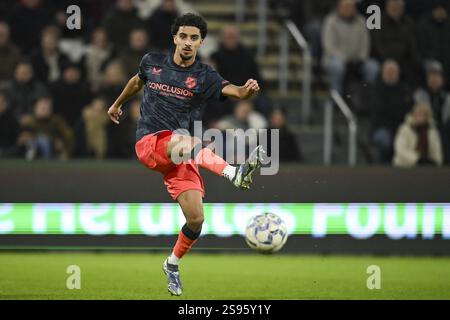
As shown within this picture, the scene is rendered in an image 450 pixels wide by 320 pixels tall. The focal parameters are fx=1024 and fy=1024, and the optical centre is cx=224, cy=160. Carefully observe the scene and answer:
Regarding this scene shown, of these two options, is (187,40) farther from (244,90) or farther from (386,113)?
(386,113)

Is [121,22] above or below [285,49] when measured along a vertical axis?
above

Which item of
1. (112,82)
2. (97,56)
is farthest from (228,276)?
(97,56)

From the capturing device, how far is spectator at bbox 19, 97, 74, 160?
13.7 metres

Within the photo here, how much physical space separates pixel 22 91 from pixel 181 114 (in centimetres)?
549

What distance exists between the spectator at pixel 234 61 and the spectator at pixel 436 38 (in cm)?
277

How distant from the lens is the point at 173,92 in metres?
8.98

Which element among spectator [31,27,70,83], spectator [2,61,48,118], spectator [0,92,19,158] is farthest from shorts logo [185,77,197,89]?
spectator [31,27,70,83]

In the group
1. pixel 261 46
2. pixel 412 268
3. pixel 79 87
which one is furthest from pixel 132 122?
pixel 412 268

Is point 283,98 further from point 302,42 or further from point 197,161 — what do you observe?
point 197,161

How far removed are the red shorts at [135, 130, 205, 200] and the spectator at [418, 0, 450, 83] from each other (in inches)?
283

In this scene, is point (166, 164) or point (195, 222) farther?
point (195, 222)

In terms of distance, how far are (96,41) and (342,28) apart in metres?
3.58

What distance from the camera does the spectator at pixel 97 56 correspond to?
1444cm

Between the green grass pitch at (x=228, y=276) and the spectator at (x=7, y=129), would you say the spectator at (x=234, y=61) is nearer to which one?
the green grass pitch at (x=228, y=276)
